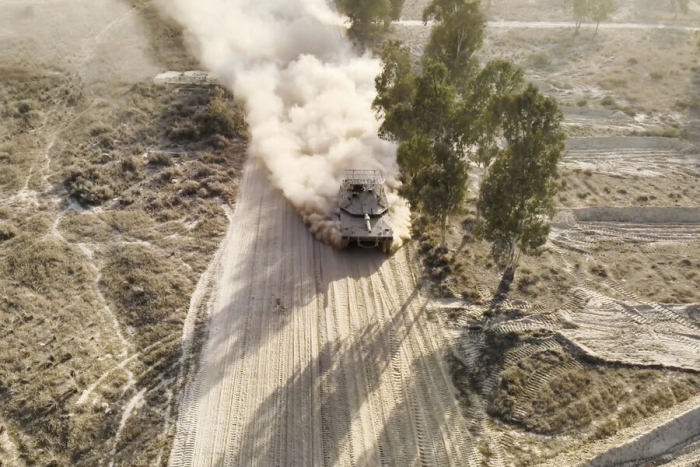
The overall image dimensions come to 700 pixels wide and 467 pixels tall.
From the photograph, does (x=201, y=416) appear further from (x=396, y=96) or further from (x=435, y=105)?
(x=396, y=96)

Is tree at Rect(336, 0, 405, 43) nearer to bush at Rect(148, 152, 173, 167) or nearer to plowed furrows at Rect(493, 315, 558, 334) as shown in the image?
bush at Rect(148, 152, 173, 167)

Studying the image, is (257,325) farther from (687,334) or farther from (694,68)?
(694,68)

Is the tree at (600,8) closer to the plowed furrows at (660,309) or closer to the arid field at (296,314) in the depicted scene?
the arid field at (296,314)

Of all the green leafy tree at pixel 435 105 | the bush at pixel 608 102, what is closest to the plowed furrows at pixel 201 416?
the green leafy tree at pixel 435 105

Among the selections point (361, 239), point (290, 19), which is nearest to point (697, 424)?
point (361, 239)

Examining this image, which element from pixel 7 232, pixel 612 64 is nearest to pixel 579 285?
pixel 7 232

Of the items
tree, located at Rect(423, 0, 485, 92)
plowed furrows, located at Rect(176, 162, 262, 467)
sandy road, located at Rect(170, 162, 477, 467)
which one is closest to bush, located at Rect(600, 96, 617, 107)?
tree, located at Rect(423, 0, 485, 92)
